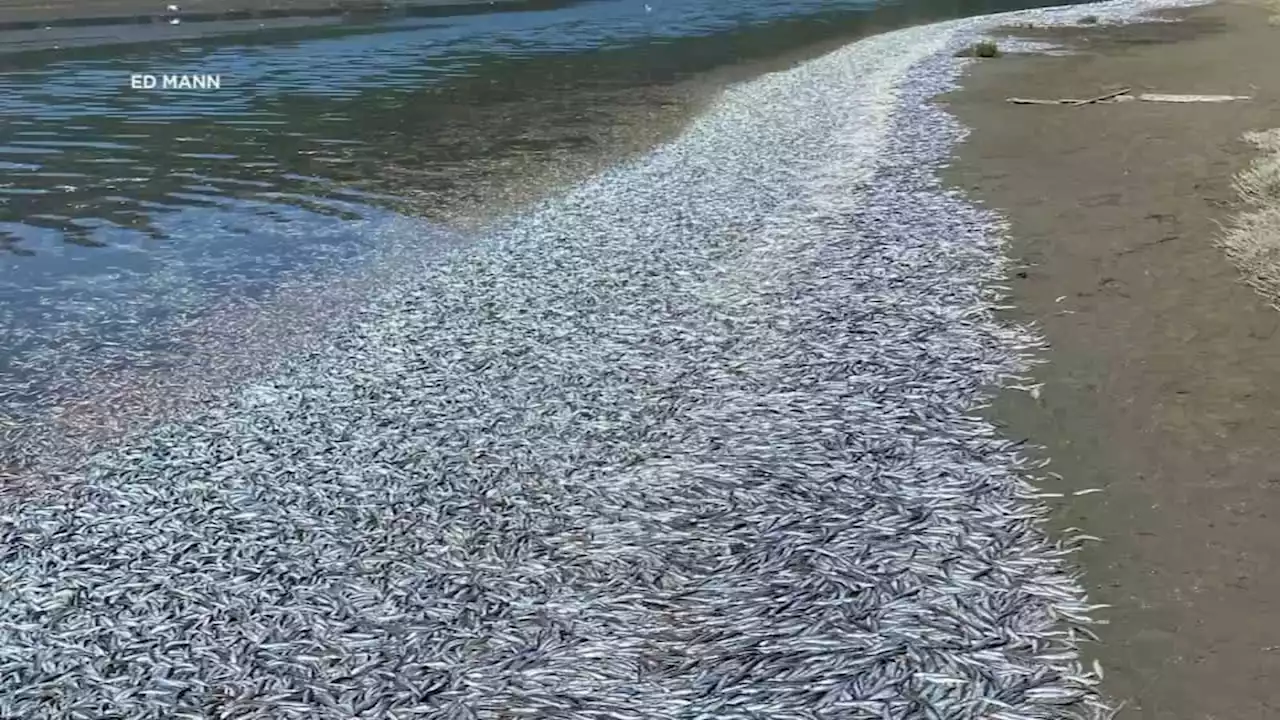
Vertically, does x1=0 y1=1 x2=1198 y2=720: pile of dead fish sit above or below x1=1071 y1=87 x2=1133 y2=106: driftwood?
below

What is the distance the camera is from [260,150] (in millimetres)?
22062

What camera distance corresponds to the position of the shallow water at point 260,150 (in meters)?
13.6

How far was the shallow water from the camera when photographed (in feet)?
44.6

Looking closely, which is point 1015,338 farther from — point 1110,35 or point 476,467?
point 1110,35

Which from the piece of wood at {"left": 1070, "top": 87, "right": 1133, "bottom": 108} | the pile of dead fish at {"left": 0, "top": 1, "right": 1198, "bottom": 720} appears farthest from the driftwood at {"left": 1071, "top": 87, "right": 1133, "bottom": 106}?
the pile of dead fish at {"left": 0, "top": 1, "right": 1198, "bottom": 720}

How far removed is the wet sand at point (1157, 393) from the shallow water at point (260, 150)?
8779 mm

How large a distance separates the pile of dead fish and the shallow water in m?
3.03

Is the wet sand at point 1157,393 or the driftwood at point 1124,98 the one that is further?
the driftwood at point 1124,98

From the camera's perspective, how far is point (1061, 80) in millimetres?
27016

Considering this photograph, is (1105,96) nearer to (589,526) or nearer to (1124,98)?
(1124,98)

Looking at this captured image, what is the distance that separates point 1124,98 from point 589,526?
65.9 feet

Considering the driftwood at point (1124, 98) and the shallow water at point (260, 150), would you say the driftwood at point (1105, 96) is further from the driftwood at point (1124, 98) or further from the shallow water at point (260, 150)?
the shallow water at point (260, 150)

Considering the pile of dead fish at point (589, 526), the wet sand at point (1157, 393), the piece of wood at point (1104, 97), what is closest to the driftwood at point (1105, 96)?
the piece of wood at point (1104, 97)

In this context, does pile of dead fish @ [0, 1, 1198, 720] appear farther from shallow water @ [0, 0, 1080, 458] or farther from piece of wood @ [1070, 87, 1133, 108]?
piece of wood @ [1070, 87, 1133, 108]
